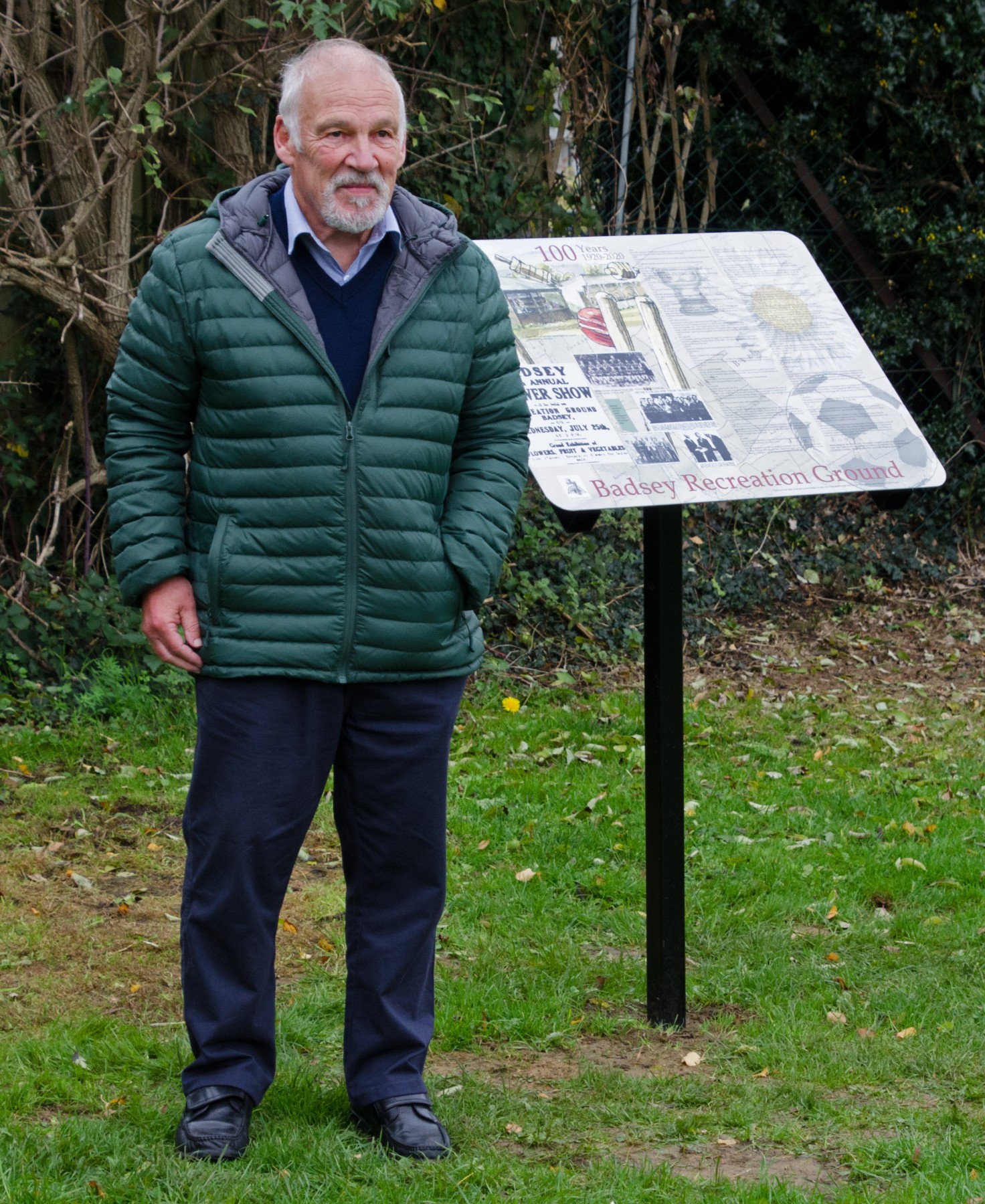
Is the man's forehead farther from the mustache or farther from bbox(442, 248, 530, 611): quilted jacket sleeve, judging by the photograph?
bbox(442, 248, 530, 611): quilted jacket sleeve

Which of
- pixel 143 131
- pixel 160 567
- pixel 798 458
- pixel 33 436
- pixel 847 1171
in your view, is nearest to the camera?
pixel 160 567

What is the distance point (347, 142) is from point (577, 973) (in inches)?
93.4

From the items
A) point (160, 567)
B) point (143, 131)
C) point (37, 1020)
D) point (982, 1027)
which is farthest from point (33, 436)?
point (982, 1027)

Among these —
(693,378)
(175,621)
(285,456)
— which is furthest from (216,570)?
(693,378)

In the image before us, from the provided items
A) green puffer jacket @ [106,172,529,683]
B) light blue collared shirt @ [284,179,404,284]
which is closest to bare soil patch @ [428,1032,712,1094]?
green puffer jacket @ [106,172,529,683]

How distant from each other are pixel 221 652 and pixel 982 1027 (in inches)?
88.4

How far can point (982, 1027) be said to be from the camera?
367 cm

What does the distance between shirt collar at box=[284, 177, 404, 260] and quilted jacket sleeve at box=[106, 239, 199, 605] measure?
0.23 meters

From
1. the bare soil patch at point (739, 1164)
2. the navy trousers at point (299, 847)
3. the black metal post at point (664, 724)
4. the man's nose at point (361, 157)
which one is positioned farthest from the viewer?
the black metal post at point (664, 724)

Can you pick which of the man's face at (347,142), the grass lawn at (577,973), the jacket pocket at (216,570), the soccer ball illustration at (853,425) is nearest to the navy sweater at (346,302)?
the man's face at (347,142)

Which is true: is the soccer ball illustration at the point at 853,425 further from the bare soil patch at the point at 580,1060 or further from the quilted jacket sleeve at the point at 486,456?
the bare soil patch at the point at 580,1060

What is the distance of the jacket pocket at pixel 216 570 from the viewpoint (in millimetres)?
2713

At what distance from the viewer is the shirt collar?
2.76 meters

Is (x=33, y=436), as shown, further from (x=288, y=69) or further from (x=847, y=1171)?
(x=847, y=1171)
